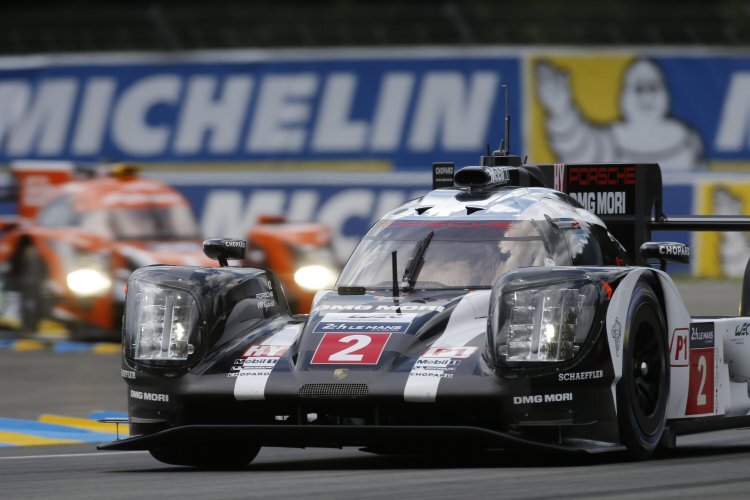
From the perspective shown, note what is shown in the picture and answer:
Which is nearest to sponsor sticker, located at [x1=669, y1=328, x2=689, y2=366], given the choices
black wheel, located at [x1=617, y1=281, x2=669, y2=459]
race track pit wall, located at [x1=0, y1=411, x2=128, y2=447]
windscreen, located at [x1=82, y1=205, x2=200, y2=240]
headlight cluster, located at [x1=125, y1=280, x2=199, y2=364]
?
black wheel, located at [x1=617, y1=281, x2=669, y2=459]

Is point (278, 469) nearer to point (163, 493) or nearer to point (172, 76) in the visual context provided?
point (163, 493)

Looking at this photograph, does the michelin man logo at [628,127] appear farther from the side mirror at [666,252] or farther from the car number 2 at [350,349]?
the car number 2 at [350,349]

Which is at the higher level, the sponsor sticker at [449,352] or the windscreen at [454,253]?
the windscreen at [454,253]

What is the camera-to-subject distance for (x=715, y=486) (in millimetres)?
7055

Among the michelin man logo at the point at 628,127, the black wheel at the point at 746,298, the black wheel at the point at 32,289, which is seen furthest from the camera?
the michelin man logo at the point at 628,127

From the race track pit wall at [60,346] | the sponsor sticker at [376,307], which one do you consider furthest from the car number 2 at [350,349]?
the race track pit wall at [60,346]

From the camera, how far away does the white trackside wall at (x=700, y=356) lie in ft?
27.3

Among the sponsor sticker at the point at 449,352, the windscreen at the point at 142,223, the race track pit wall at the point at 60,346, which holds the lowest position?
the sponsor sticker at the point at 449,352

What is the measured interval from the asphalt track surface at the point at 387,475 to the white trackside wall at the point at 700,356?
0.25 m

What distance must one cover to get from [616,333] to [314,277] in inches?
410

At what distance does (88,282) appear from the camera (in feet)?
60.6

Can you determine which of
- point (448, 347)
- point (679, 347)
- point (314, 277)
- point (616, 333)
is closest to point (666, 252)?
point (679, 347)

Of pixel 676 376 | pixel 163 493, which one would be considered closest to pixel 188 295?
pixel 163 493

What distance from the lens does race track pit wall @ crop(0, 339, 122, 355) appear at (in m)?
17.8
